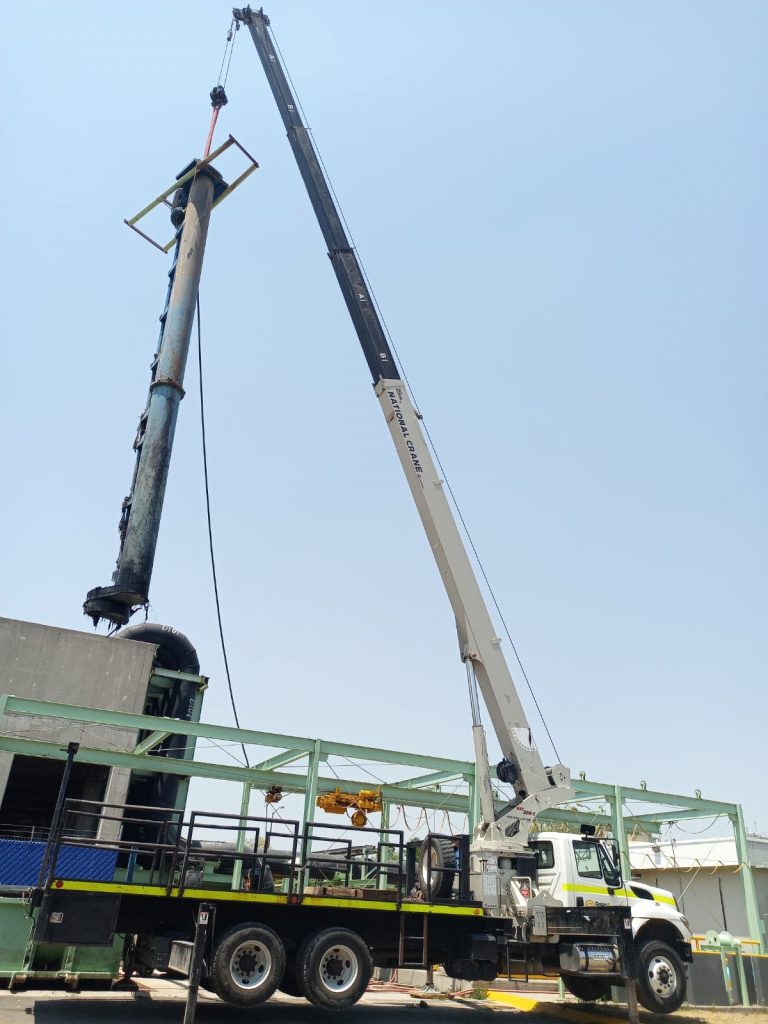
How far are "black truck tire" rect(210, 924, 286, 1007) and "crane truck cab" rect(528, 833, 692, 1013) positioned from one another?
5.11 metres

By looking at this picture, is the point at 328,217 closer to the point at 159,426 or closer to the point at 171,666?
the point at 159,426

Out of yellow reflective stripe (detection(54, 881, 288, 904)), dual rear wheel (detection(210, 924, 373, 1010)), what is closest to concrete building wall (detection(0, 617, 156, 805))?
yellow reflective stripe (detection(54, 881, 288, 904))

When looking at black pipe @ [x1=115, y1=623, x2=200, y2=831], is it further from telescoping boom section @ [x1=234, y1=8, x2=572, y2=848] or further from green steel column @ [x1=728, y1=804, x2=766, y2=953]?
green steel column @ [x1=728, y1=804, x2=766, y2=953]

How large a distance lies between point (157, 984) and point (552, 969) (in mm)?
8860

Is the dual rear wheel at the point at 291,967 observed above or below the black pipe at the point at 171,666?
below

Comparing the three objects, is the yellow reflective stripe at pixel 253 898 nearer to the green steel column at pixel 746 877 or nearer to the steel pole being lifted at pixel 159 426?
the green steel column at pixel 746 877

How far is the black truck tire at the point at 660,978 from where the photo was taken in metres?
13.4

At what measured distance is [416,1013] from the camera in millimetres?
14023

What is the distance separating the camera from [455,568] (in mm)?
15266

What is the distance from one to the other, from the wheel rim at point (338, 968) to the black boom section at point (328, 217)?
10.7m

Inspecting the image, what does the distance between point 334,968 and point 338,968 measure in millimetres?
64

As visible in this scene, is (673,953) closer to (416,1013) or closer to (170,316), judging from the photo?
(416,1013)

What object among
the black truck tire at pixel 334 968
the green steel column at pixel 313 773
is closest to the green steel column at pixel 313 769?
the green steel column at pixel 313 773

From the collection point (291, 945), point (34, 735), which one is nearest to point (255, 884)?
point (291, 945)
